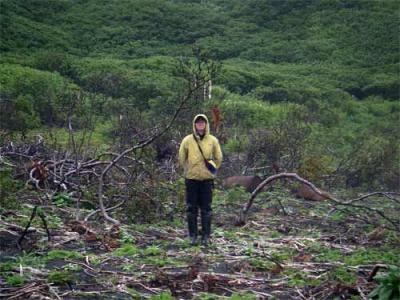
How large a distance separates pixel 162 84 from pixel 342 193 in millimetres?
15271

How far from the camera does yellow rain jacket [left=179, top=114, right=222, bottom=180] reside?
9500 mm

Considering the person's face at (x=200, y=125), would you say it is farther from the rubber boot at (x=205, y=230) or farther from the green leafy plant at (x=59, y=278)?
the green leafy plant at (x=59, y=278)

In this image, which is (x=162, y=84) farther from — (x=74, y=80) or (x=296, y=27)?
(x=296, y=27)

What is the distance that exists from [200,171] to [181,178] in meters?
3.27

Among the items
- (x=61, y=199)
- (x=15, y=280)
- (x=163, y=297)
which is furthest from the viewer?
(x=61, y=199)

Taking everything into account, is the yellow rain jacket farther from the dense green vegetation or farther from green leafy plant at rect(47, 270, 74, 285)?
the dense green vegetation

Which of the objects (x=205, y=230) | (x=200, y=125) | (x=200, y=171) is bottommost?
(x=205, y=230)

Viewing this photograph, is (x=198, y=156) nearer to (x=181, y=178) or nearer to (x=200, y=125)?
(x=200, y=125)

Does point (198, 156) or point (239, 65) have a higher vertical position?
point (198, 156)

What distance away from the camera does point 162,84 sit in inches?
Answer: 1170

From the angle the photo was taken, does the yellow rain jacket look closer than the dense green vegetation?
Yes

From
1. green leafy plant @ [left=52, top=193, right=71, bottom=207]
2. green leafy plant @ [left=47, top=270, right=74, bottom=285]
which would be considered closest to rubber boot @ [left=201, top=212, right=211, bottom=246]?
green leafy plant @ [left=47, top=270, right=74, bottom=285]

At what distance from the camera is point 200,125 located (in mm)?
9562

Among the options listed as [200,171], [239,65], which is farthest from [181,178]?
[239,65]
